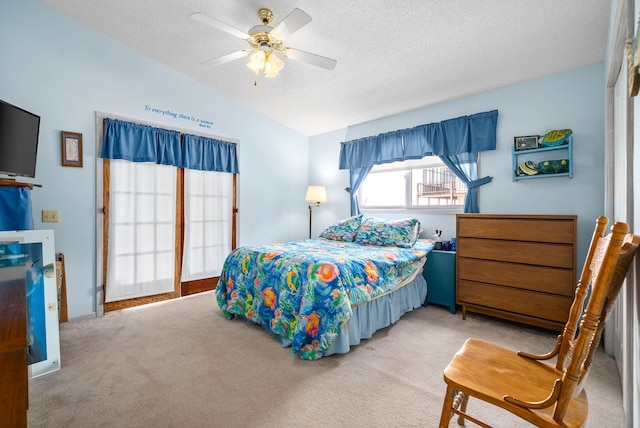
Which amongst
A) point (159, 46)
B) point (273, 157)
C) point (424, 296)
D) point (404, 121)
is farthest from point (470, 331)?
point (159, 46)

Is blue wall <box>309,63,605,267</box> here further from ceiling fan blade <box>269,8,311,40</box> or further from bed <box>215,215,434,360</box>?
ceiling fan blade <box>269,8,311,40</box>

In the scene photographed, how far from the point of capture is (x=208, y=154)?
3.81 m

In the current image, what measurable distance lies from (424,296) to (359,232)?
104 centimetres

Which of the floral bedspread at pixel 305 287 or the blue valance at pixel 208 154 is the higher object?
the blue valance at pixel 208 154

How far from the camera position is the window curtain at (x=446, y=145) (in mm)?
3213

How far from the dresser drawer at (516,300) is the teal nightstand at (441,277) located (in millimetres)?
142

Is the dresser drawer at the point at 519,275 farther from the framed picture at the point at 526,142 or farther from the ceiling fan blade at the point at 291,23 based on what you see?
the ceiling fan blade at the point at 291,23

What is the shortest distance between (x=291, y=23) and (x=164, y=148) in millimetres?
2284

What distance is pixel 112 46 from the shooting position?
3057 mm

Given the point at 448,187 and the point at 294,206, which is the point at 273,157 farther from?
the point at 448,187

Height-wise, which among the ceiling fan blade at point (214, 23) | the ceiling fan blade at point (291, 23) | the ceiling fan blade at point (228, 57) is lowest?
the ceiling fan blade at point (291, 23)

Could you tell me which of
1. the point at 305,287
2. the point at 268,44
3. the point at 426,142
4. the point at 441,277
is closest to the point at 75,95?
the point at 268,44

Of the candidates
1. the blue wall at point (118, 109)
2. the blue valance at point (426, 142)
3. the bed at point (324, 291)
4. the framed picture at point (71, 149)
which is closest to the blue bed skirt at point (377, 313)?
the bed at point (324, 291)

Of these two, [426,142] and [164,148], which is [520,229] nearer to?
[426,142]
